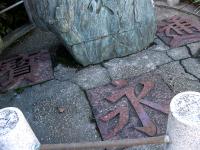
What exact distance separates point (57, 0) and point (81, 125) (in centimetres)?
125

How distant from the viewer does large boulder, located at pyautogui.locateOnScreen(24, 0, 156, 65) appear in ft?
10.1

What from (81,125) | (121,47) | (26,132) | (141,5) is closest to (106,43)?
(121,47)

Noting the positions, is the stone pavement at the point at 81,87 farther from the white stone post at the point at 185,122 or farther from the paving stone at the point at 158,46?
the white stone post at the point at 185,122

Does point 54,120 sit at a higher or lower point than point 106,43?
lower

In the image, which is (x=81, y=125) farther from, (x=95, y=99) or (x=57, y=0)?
(x=57, y=0)

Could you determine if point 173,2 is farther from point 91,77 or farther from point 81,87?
point 81,87

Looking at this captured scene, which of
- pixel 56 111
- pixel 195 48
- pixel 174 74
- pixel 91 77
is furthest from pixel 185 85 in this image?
pixel 56 111

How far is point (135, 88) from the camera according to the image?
3.09 m

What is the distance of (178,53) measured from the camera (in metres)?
3.49

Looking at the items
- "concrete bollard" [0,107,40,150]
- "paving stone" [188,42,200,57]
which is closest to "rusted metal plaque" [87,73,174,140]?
"paving stone" [188,42,200,57]

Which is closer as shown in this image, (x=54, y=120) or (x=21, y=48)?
(x=54, y=120)

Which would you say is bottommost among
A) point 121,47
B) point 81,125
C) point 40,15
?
point 81,125

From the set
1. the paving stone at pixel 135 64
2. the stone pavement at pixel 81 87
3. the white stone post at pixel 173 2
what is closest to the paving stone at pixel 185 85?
the stone pavement at pixel 81 87

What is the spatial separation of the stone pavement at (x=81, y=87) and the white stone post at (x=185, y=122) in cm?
66
